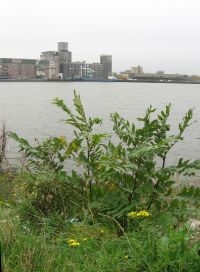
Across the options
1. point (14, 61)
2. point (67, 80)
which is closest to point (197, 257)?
point (14, 61)

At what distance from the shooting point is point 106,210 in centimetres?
531

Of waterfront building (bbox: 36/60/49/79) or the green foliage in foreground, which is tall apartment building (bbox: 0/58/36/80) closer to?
waterfront building (bbox: 36/60/49/79)

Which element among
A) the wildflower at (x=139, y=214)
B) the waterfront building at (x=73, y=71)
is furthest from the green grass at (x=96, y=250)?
the waterfront building at (x=73, y=71)

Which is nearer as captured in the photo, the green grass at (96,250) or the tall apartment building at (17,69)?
the green grass at (96,250)

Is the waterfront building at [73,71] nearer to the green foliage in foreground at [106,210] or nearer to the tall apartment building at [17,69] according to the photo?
the tall apartment building at [17,69]

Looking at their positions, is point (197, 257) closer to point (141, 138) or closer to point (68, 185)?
point (141, 138)

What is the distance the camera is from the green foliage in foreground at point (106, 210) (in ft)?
13.4

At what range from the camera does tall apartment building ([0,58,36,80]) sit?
157750 mm

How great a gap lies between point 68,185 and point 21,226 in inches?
33.0

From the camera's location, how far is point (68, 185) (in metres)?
5.71

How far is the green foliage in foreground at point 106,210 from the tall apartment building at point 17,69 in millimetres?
153999

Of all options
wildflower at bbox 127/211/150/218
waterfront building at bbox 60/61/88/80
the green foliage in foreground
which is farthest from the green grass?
waterfront building at bbox 60/61/88/80

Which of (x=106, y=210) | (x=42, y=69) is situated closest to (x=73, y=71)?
(x=42, y=69)

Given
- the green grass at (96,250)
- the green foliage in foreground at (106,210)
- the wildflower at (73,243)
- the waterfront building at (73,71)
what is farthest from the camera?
the waterfront building at (73,71)
